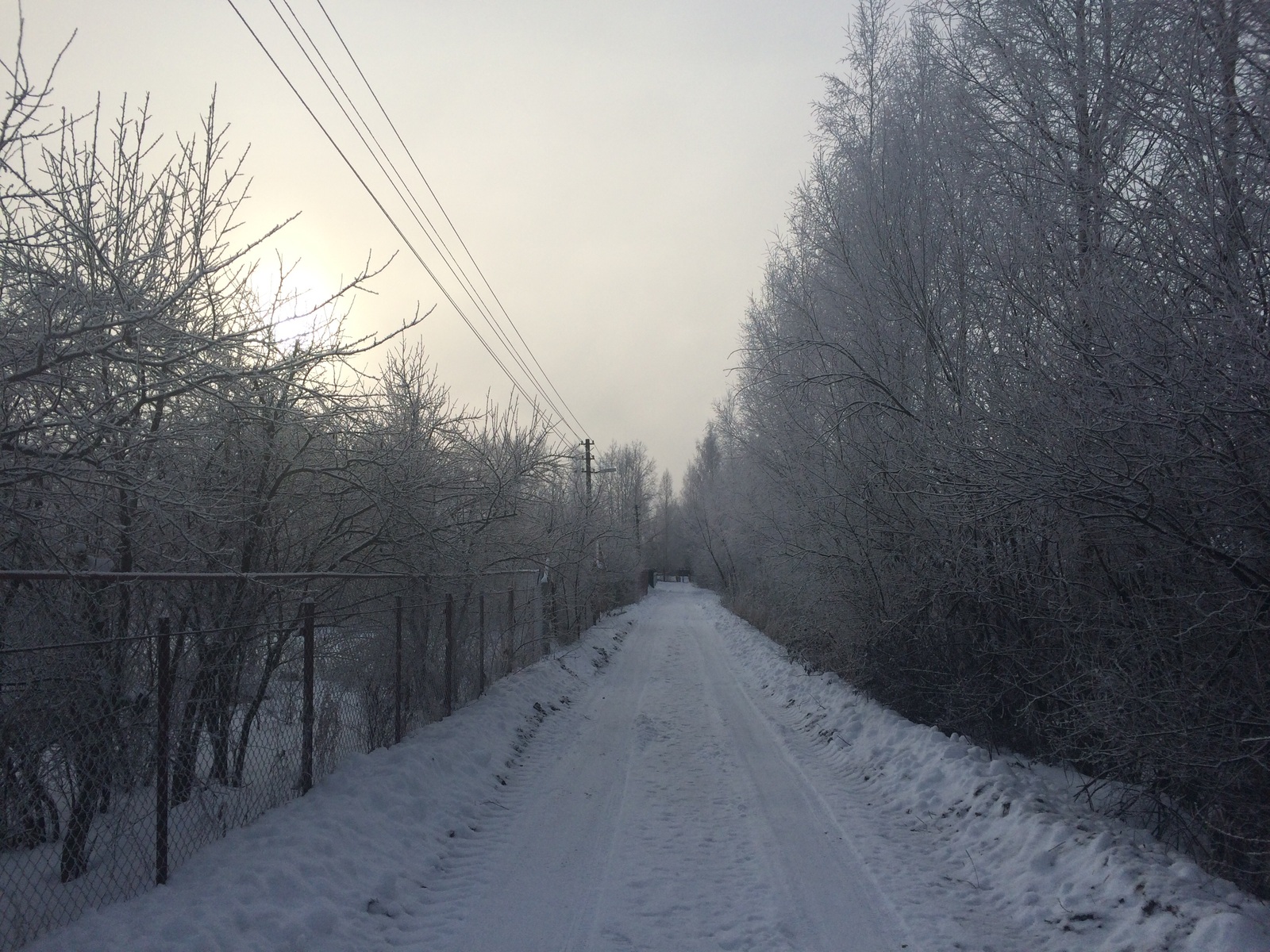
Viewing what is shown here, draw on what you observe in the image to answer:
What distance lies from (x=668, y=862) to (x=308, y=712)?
3174 millimetres

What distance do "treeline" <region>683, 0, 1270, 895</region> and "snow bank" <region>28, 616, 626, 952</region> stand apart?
5.11 meters

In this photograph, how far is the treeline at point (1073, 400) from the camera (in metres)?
4.70

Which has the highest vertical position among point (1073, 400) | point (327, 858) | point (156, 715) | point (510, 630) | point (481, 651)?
point (1073, 400)

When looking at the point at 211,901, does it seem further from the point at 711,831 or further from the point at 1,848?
the point at 711,831

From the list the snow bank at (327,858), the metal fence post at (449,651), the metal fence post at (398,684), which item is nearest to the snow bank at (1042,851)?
the snow bank at (327,858)

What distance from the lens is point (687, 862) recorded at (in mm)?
5918

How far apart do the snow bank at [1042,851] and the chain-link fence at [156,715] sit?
5207mm

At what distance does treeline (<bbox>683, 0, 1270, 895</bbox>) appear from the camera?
15.4ft

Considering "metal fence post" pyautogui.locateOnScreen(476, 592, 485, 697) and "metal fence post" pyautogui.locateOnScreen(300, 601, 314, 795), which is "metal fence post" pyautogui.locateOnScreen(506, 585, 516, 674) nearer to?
"metal fence post" pyautogui.locateOnScreen(476, 592, 485, 697)

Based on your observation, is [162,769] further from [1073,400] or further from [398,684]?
[1073,400]

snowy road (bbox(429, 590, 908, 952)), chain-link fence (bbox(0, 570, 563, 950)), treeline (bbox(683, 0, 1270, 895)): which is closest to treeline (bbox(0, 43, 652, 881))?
chain-link fence (bbox(0, 570, 563, 950))

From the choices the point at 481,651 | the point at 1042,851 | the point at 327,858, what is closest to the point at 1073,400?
the point at 1042,851

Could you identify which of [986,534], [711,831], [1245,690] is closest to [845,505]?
[986,534]

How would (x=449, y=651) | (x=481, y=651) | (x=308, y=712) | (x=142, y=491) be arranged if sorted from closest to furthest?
(x=142, y=491), (x=308, y=712), (x=449, y=651), (x=481, y=651)
